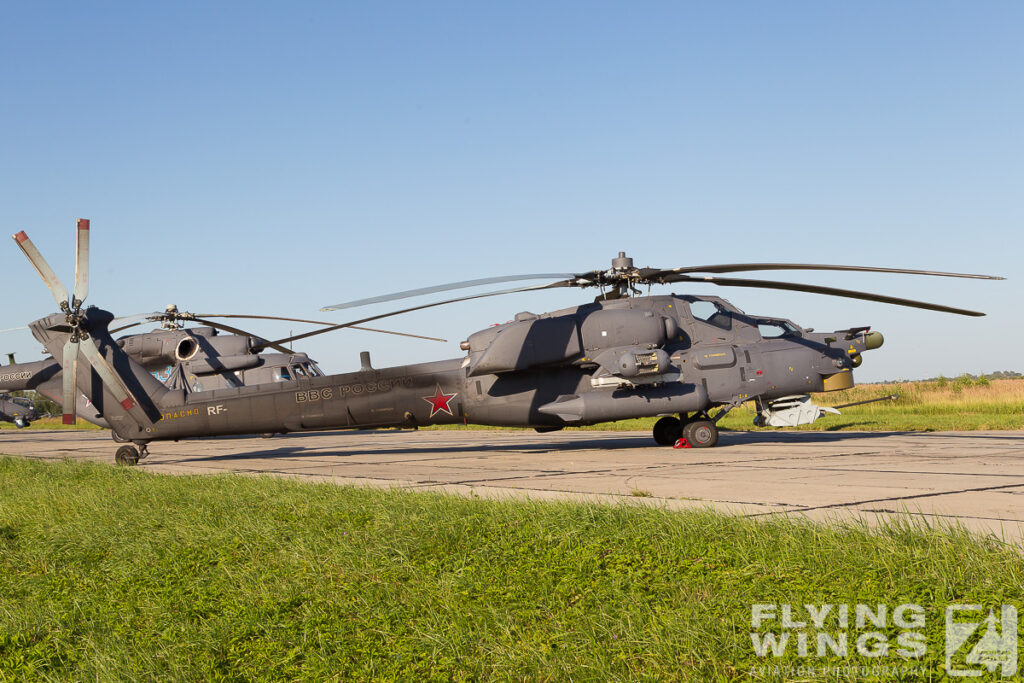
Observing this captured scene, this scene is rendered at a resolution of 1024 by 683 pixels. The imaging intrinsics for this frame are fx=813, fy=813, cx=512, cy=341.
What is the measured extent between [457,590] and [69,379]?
14.5 m

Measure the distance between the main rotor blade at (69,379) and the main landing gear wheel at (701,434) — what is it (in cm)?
1313

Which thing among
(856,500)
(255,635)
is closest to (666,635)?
(255,635)

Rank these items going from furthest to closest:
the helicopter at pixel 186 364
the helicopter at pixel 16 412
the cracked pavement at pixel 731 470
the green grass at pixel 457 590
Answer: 1. the helicopter at pixel 16 412
2. the helicopter at pixel 186 364
3. the cracked pavement at pixel 731 470
4. the green grass at pixel 457 590

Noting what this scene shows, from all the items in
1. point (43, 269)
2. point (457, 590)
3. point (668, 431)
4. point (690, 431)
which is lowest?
point (668, 431)

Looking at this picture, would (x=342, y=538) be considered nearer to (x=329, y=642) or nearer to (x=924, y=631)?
(x=329, y=642)

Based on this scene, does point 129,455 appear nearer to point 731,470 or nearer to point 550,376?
point 550,376

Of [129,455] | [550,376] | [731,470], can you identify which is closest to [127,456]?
[129,455]

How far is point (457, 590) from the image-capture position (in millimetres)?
5750

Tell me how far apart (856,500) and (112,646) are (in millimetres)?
7403

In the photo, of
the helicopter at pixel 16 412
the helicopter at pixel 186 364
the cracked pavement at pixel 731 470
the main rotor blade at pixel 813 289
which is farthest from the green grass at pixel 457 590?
the helicopter at pixel 16 412

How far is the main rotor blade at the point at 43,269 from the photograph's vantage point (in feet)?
54.4

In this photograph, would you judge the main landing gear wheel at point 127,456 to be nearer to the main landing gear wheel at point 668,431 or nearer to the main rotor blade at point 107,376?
the main rotor blade at point 107,376

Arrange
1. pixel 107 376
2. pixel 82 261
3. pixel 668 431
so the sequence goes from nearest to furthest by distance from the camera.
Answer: pixel 82 261, pixel 107 376, pixel 668 431

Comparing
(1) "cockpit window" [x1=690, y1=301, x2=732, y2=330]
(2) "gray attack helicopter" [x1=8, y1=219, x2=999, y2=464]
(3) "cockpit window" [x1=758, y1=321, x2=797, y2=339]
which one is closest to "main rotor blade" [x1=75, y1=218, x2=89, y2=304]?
(2) "gray attack helicopter" [x1=8, y1=219, x2=999, y2=464]
